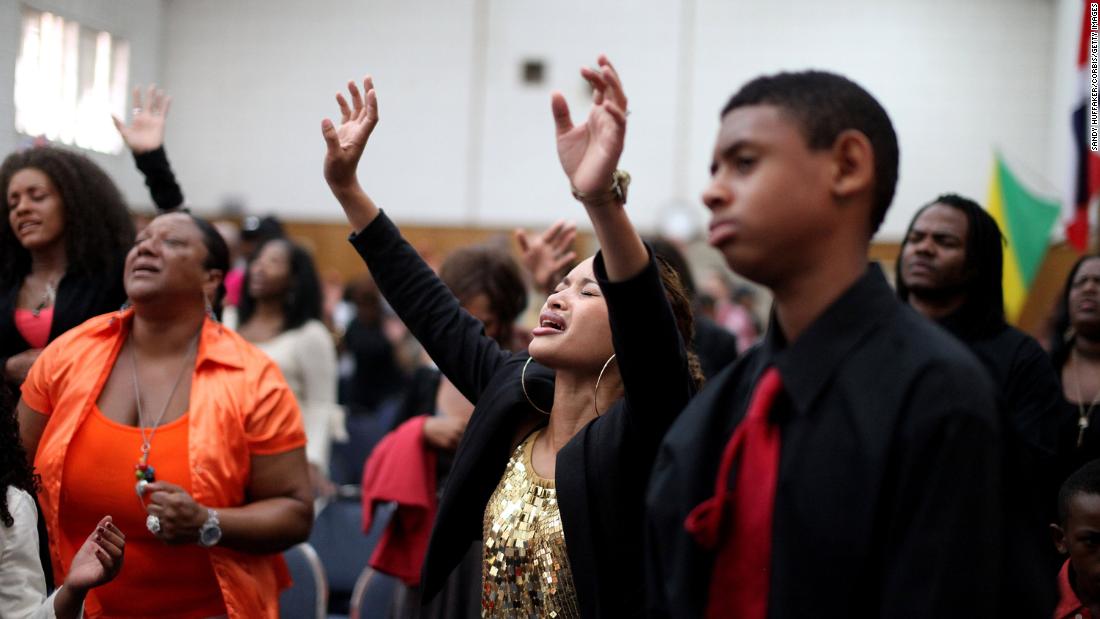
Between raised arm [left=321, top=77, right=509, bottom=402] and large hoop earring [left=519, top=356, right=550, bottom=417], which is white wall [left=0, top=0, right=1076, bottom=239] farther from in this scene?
large hoop earring [left=519, top=356, right=550, bottom=417]

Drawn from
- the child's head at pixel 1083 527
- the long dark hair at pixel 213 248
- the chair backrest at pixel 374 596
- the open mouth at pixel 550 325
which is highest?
the long dark hair at pixel 213 248

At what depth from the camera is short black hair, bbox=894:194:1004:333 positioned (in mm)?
3199

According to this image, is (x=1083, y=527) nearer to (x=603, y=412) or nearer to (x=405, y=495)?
(x=603, y=412)

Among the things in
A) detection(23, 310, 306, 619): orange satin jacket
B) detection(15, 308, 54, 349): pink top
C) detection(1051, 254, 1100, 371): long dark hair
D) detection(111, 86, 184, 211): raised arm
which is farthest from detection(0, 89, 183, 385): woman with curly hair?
detection(1051, 254, 1100, 371): long dark hair

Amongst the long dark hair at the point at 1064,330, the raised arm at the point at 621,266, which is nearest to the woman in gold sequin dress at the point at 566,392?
the raised arm at the point at 621,266

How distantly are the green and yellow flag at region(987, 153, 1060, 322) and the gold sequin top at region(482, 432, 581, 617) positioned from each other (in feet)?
22.9

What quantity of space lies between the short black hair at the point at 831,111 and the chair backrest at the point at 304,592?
8.04 ft

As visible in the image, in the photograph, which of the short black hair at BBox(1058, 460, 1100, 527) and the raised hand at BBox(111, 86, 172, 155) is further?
the raised hand at BBox(111, 86, 172, 155)

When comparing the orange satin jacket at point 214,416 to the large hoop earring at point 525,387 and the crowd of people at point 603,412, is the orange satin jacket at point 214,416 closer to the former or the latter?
the crowd of people at point 603,412

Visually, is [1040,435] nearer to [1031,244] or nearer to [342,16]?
[1031,244]

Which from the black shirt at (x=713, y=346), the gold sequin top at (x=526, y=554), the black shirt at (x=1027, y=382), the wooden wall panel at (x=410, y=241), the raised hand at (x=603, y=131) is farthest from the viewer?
the wooden wall panel at (x=410, y=241)

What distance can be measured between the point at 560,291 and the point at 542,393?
208 millimetres

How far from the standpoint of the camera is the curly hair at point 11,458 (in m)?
2.52

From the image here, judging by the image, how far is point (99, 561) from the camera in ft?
7.92
